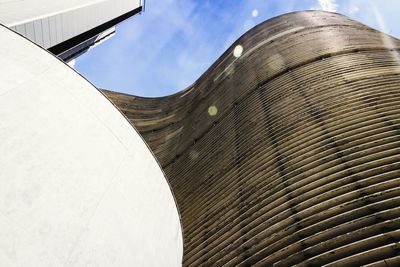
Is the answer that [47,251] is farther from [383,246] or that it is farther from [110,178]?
[383,246]

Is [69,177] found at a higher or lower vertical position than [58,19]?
lower

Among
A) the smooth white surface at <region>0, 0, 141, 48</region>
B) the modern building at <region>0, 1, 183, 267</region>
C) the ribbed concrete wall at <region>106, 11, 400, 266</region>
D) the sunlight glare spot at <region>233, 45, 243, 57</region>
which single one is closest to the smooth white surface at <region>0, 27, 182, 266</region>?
the modern building at <region>0, 1, 183, 267</region>

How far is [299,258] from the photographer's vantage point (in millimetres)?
4094

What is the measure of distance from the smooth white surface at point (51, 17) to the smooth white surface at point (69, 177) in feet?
15.9

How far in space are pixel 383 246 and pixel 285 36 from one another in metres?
9.65

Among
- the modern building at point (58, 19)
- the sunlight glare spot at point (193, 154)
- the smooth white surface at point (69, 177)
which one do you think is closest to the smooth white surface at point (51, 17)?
the modern building at point (58, 19)

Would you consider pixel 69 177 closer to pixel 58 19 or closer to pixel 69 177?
pixel 69 177

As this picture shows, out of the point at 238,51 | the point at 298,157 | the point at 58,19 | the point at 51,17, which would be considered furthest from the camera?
the point at 238,51

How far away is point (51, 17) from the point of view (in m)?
9.34

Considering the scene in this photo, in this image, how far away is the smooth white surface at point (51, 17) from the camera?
7.18 meters

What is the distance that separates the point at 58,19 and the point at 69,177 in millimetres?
9321

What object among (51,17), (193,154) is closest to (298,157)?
(193,154)

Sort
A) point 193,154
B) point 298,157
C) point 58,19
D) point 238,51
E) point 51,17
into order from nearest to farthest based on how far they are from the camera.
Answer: point 298,157, point 193,154, point 51,17, point 58,19, point 238,51

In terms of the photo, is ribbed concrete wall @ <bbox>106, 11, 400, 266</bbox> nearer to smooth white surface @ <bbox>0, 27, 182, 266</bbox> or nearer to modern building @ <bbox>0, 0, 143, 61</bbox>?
smooth white surface @ <bbox>0, 27, 182, 266</bbox>
